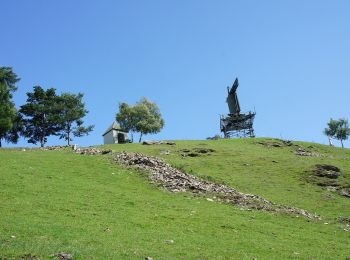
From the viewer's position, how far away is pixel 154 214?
28.3 metres

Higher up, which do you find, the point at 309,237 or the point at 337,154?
the point at 337,154

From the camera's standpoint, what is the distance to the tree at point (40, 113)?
94.9m

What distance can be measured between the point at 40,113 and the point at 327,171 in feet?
205

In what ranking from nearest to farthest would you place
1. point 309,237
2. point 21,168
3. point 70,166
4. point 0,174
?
point 309,237
point 0,174
point 21,168
point 70,166

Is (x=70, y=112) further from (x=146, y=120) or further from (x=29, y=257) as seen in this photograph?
(x=29, y=257)

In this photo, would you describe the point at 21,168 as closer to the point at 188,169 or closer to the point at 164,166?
the point at 164,166

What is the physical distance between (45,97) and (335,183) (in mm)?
66124

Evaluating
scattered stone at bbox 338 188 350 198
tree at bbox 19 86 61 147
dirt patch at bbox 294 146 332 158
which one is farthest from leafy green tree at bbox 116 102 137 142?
scattered stone at bbox 338 188 350 198

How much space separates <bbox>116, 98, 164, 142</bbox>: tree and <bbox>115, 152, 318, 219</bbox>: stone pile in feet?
221

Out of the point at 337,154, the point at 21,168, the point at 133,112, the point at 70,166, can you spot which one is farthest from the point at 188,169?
the point at 133,112

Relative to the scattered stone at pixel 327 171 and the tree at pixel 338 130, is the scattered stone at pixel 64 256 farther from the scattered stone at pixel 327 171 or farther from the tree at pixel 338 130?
the tree at pixel 338 130

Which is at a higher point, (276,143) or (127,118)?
(127,118)

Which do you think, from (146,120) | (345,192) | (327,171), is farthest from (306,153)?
(146,120)

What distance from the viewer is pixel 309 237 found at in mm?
26016
